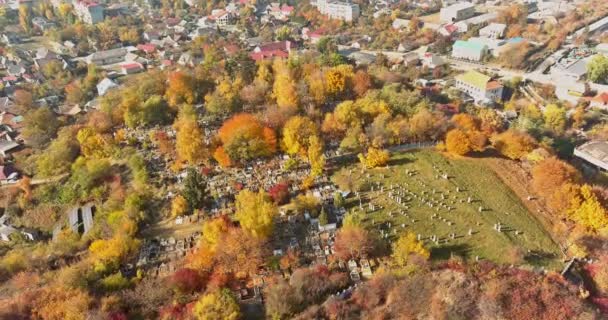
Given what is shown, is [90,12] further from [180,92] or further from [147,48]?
[180,92]

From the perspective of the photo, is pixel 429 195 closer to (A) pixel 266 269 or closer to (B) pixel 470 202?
(B) pixel 470 202

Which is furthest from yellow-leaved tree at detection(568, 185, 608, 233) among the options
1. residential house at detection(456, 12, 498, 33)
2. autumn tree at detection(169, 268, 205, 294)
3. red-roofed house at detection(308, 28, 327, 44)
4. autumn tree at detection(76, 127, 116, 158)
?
red-roofed house at detection(308, 28, 327, 44)

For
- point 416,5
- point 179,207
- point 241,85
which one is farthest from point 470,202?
point 416,5

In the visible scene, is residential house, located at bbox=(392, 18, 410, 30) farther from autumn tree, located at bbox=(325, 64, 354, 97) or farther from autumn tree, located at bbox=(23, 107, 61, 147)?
autumn tree, located at bbox=(23, 107, 61, 147)

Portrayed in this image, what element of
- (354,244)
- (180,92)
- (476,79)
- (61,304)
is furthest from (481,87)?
(61,304)

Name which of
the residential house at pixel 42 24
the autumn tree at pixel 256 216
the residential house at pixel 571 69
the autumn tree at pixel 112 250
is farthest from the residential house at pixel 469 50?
the residential house at pixel 42 24

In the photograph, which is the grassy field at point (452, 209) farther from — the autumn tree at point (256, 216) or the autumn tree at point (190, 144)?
the autumn tree at point (190, 144)
